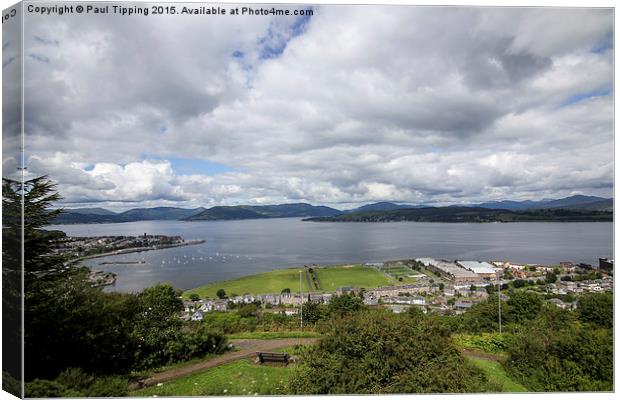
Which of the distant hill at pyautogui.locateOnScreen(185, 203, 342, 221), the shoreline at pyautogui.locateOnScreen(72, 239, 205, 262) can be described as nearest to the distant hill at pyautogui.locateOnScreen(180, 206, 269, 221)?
the distant hill at pyautogui.locateOnScreen(185, 203, 342, 221)

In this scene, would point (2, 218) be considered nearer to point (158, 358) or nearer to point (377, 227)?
point (158, 358)

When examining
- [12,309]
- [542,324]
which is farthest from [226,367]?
[542,324]

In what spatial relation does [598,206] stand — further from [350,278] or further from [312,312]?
[312,312]

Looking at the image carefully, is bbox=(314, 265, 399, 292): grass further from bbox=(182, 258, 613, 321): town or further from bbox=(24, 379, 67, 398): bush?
bbox=(24, 379, 67, 398): bush

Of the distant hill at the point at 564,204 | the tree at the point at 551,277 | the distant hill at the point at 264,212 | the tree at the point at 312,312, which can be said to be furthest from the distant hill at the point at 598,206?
the tree at the point at 312,312

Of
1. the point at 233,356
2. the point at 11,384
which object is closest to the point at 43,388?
the point at 11,384

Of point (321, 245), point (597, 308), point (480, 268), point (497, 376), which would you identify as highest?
point (321, 245)
